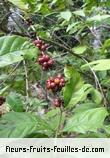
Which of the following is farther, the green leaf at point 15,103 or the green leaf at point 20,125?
the green leaf at point 15,103

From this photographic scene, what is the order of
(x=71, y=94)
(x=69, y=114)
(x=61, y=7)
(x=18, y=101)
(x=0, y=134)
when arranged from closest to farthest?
1. (x=0, y=134)
2. (x=71, y=94)
3. (x=18, y=101)
4. (x=69, y=114)
5. (x=61, y=7)

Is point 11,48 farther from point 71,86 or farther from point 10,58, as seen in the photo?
point 71,86

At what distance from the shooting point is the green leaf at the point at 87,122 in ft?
2.75

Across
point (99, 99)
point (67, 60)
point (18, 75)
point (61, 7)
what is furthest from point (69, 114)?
point (61, 7)

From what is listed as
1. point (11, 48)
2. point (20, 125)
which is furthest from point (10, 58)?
point (20, 125)

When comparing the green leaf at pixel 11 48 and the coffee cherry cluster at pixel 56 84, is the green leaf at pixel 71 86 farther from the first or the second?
the green leaf at pixel 11 48

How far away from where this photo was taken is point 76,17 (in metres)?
1.94

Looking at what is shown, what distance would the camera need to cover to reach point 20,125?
839mm

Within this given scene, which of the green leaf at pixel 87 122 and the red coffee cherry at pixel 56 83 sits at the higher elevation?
the red coffee cherry at pixel 56 83

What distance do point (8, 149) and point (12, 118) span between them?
7cm

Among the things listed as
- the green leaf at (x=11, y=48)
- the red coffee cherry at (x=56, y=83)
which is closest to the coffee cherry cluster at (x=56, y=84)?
the red coffee cherry at (x=56, y=83)

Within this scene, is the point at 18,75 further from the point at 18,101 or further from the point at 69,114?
the point at 18,101

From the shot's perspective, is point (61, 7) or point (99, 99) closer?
point (99, 99)

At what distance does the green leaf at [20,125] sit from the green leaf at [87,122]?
0.06m
